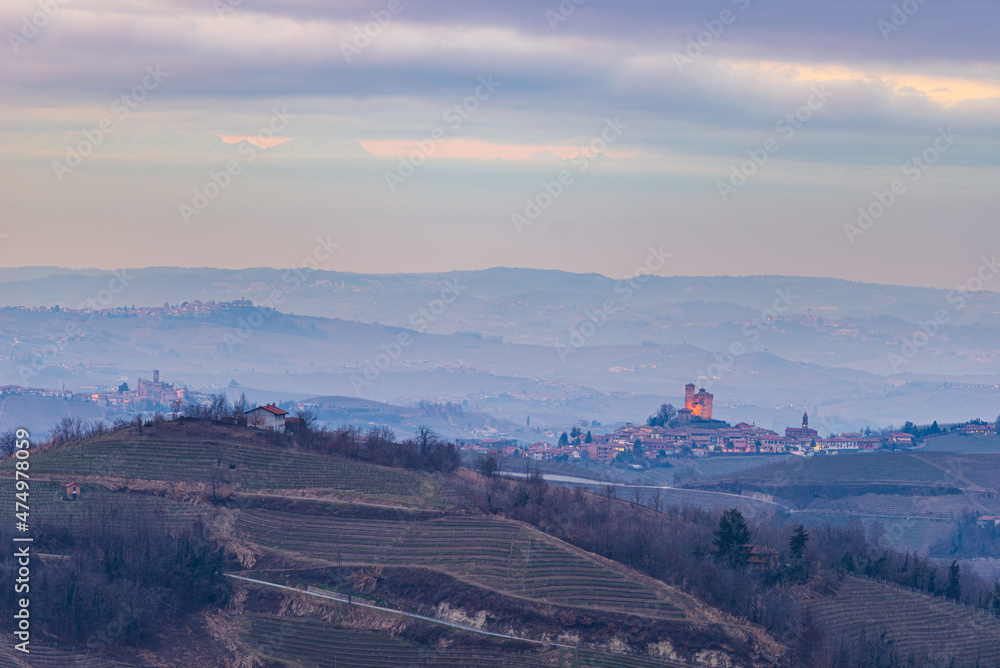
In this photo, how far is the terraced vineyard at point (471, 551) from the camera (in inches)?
3157

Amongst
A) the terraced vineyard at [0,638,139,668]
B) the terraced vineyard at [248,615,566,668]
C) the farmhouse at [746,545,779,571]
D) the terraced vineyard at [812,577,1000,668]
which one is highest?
the farmhouse at [746,545,779,571]

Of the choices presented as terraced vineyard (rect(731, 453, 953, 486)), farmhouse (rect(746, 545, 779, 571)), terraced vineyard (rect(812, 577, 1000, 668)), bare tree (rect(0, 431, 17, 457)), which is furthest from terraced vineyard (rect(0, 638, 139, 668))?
terraced vineyard (rect(731, 453, 953, 486))

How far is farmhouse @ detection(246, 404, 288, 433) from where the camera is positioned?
106938 mm

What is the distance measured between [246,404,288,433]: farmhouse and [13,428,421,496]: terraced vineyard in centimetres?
556

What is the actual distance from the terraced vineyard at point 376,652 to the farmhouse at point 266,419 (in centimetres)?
2731

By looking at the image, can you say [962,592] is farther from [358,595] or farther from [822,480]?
[822,480]

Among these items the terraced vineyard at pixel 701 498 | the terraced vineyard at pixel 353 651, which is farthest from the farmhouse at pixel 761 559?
the terraced vineyard at pixel 701 498

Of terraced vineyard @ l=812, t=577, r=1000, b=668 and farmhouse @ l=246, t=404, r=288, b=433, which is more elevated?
farmhouse @ l=246, t=404, r=288, b=433

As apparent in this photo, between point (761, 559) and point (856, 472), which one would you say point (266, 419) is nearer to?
point (761, 559)

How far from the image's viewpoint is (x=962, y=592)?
104000mm

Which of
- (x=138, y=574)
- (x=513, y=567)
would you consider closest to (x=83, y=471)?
(x=138, y=574)

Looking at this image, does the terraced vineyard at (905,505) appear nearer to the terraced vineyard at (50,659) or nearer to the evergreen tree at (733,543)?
the evergreen tree at (733,543)

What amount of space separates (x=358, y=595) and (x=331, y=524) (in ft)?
28.0

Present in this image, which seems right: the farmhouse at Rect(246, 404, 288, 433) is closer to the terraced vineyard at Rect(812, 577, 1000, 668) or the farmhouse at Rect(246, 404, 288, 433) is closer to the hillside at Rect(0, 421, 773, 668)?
the hillside at Rect(0, 421, 773, 668)
